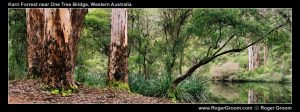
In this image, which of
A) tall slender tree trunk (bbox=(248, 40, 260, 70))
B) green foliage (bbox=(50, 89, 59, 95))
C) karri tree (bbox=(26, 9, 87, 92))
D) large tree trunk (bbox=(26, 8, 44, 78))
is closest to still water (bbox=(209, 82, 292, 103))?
large tree trunk (bbox=(26, 8, 44, 78))

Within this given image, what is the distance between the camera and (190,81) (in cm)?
1342

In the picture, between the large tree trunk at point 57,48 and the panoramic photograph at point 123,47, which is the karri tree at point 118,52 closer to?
the panoramic photograph at point 123,47

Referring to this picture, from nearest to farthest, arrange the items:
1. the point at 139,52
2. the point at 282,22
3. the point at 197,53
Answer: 1. the point at 282,22
2. the point at 139,52
3. the point at 197,53

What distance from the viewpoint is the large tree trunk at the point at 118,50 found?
11211 mm

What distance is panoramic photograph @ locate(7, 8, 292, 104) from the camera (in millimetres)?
8664

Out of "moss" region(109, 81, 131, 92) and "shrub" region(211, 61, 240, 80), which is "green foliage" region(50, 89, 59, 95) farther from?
"shrub" region(211, 61, 240, 80)

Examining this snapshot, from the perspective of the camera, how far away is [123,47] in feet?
37.0

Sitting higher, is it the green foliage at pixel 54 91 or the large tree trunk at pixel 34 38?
the large tree trunk at pixel 34 38

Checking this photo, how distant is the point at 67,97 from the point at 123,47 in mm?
3050

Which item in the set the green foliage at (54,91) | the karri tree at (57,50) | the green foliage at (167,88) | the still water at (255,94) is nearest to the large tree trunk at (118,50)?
the green foliage at (167,88)

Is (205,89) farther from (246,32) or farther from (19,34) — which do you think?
(19,34)

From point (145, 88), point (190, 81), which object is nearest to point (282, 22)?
point (190, 81)
